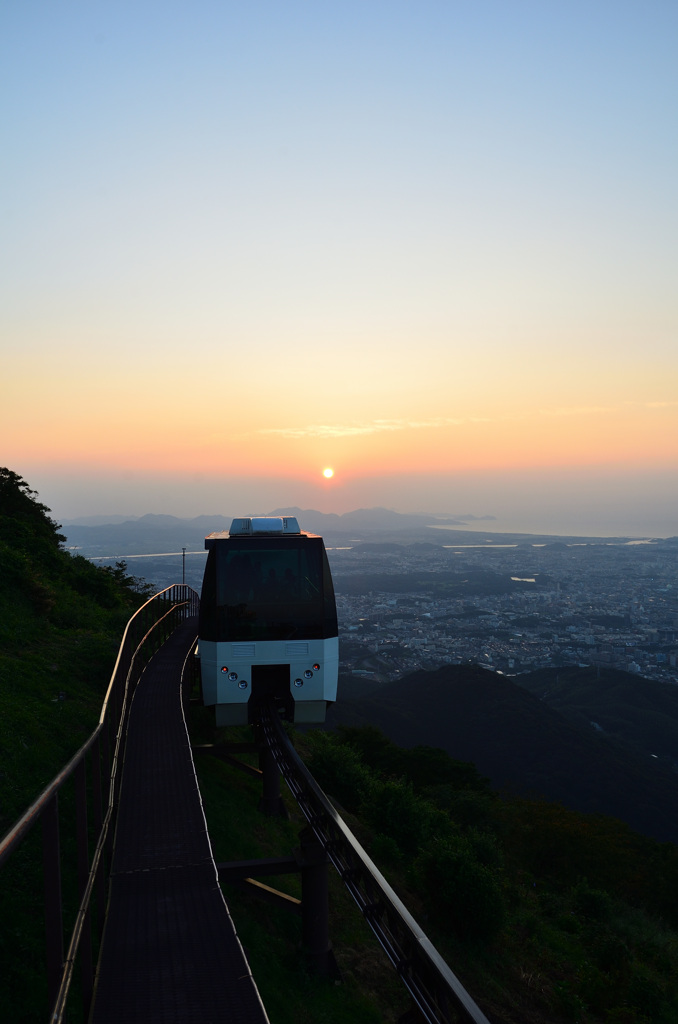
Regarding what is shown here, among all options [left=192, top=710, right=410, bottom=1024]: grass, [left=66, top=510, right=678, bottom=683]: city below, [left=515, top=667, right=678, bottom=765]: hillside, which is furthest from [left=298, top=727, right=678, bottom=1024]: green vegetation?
[left=66, top=510, right=678, bottom=683]: city below

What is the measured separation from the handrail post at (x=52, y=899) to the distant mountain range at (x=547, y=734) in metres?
36.9

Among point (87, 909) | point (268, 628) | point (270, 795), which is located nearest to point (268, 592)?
point (268, 628)

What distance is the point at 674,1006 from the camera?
11289 millimetres

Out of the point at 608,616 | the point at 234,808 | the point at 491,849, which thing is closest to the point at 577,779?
the point at 491,849

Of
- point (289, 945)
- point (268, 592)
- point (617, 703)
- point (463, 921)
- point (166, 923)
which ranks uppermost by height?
point (268, 592)

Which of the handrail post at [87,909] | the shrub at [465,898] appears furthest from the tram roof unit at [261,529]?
the shrub at [465,898]

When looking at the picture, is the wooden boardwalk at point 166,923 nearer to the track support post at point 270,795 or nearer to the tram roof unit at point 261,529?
the tram roof unit at point 261,529

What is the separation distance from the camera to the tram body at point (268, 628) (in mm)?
10188

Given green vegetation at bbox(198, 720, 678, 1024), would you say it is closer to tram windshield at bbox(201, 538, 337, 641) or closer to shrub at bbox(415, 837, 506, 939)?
shrub at bbox(415, 837, 506, 939)

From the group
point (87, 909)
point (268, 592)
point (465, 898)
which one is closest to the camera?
point (87, 909)

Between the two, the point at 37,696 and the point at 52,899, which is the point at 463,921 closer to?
the point at 37,696

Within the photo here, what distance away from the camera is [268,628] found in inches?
407

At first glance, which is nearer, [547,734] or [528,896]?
[528,896]

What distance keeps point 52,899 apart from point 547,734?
57.8 meters
